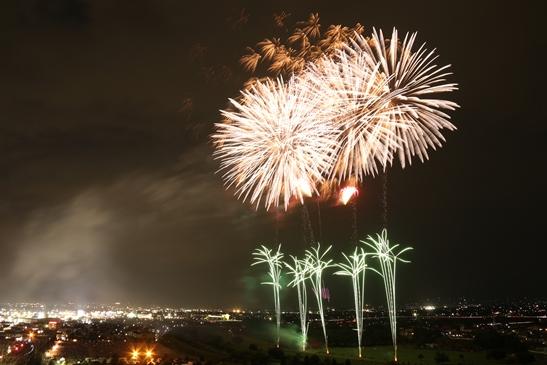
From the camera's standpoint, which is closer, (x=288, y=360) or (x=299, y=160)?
(x=299, y=160)

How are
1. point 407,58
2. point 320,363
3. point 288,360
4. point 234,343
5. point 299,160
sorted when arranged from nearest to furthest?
1. point 407,58
2. point 299,160
3. point 320,363
4. point 288,360
5. point 234,343

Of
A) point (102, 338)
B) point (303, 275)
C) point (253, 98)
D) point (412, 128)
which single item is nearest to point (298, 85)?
point (253, 98)

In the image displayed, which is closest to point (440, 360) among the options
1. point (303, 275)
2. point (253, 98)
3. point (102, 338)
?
point (303, 275)

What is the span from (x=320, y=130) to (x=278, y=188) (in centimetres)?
194

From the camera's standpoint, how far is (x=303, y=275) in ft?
85.0

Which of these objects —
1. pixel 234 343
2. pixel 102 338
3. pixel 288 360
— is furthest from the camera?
pixel 102 338

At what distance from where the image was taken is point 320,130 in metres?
13.5

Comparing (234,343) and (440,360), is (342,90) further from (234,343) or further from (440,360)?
(234,343)

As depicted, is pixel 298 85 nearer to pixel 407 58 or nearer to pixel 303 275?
pixel 407 58

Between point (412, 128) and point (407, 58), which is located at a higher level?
point (407, 58)

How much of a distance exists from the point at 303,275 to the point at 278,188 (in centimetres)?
1293

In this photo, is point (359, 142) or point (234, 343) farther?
point (234, 343)

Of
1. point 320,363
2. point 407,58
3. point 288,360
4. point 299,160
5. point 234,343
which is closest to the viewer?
point 407,58

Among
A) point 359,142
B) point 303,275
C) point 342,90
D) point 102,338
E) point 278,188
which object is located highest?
point 342,90
